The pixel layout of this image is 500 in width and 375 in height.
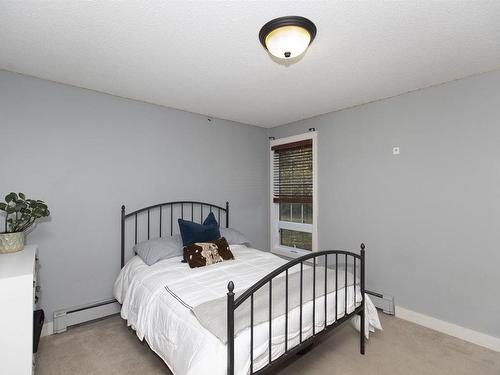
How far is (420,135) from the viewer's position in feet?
9.21

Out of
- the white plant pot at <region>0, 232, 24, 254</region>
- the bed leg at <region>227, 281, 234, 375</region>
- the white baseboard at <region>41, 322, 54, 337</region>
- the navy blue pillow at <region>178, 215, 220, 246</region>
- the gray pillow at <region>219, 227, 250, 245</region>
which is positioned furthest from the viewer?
the gray pillow at <region>219, 227, 250, 245</region>

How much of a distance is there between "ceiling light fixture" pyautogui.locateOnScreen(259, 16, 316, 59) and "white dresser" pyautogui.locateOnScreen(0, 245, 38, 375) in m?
2.13

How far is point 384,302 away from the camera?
301 cm

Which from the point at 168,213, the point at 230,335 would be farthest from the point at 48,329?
the point at 230,335

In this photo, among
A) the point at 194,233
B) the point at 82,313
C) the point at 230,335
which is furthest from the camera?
the point at 194,233

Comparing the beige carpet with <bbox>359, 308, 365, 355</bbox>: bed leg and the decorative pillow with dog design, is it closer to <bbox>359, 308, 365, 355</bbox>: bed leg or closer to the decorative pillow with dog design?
<bbox>359, 308, 365, 355</bbox>: bed leg

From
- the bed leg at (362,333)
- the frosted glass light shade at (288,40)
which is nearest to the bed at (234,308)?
the bed leg at (362,333)

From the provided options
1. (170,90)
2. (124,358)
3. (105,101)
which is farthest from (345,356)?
(105,101)

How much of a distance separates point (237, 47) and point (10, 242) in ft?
7.61

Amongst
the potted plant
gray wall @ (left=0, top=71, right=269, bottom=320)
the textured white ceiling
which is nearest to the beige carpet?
gray wall @ (left=0, top=71, right=269, bottom=320)

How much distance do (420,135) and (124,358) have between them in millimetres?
3526

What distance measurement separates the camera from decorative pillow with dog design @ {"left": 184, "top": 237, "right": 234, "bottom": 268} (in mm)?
2641

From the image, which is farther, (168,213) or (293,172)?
(293,172)

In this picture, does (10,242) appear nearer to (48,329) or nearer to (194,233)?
(48,329)
